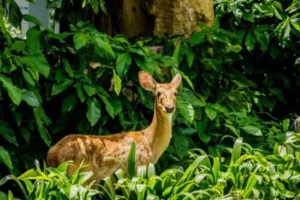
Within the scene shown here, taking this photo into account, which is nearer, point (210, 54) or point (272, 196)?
point (272, 196)

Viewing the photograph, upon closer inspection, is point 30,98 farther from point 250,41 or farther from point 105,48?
point 250,41

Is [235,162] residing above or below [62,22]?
below

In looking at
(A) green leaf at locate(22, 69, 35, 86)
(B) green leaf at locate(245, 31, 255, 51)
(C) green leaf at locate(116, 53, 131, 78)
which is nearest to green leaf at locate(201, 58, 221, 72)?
(B) green leaf at locate(245, 31, 255, 51)

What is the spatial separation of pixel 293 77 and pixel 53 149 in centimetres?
441

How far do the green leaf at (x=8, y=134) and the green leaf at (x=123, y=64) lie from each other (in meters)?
1.04

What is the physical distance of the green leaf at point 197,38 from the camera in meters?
7.72

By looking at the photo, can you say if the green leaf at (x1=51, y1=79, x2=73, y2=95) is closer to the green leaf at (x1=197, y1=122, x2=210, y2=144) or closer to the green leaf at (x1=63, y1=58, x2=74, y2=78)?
the green leaf at (x1=63, y1=58, x2=74, y2=78)

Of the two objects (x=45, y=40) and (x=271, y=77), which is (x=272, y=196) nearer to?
(x=45, y=40)

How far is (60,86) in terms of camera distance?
21.1 ft

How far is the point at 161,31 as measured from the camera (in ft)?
27.3

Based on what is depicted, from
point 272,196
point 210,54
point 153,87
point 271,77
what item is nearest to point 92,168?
point 153,87

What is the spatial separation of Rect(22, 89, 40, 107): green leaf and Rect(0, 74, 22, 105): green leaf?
168 millimetres

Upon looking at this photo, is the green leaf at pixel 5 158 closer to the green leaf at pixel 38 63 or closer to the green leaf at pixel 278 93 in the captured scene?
the green leaf at pixel 38 63

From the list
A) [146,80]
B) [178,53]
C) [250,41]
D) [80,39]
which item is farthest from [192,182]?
[250,41]
